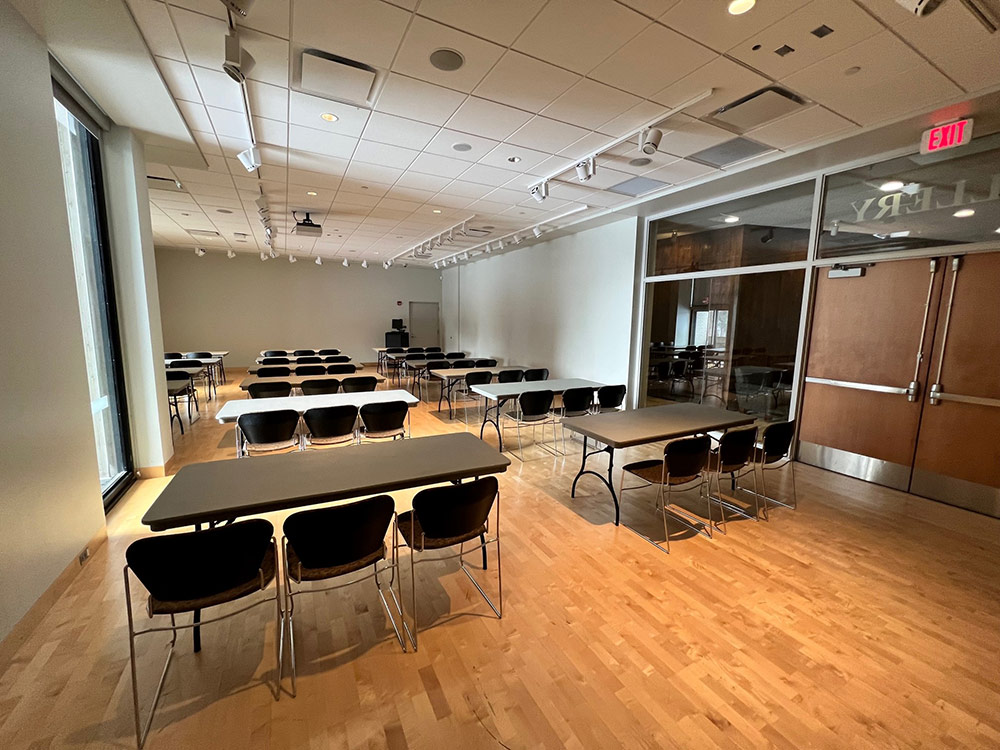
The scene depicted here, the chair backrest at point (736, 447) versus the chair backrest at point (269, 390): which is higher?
the chair backrest at point (269, 390)

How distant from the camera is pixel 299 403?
420 centimetres

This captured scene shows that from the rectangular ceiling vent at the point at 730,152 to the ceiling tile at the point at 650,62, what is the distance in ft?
4.54

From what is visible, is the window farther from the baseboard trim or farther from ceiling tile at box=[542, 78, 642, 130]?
ceiling tile at box=[542, 78, 642, 130]

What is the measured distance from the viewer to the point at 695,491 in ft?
13.8

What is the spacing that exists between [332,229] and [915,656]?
375 inches

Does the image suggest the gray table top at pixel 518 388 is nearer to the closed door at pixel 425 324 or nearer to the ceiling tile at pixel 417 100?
the ceiling tile at pixel 417 100

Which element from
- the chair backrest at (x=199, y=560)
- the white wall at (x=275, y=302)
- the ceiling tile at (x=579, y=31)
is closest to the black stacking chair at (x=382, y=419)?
the chair backrest at (x=199, y=560)

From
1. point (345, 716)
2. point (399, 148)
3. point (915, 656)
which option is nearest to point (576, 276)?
point (399, 148)

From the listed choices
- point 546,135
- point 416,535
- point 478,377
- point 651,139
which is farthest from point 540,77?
point 478,377

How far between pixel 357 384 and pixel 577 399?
2.98 metres

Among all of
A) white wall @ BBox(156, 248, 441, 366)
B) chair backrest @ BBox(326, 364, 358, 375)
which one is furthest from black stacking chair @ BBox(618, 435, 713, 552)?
white wall @ BBox(156, 248, 441, 366)

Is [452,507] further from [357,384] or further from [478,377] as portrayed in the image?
[478,377]

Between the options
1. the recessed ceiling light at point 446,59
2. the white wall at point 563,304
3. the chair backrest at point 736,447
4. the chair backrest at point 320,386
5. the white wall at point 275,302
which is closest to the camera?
the recessed ceiling light at point 446,59

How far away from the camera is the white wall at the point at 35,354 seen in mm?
2150
